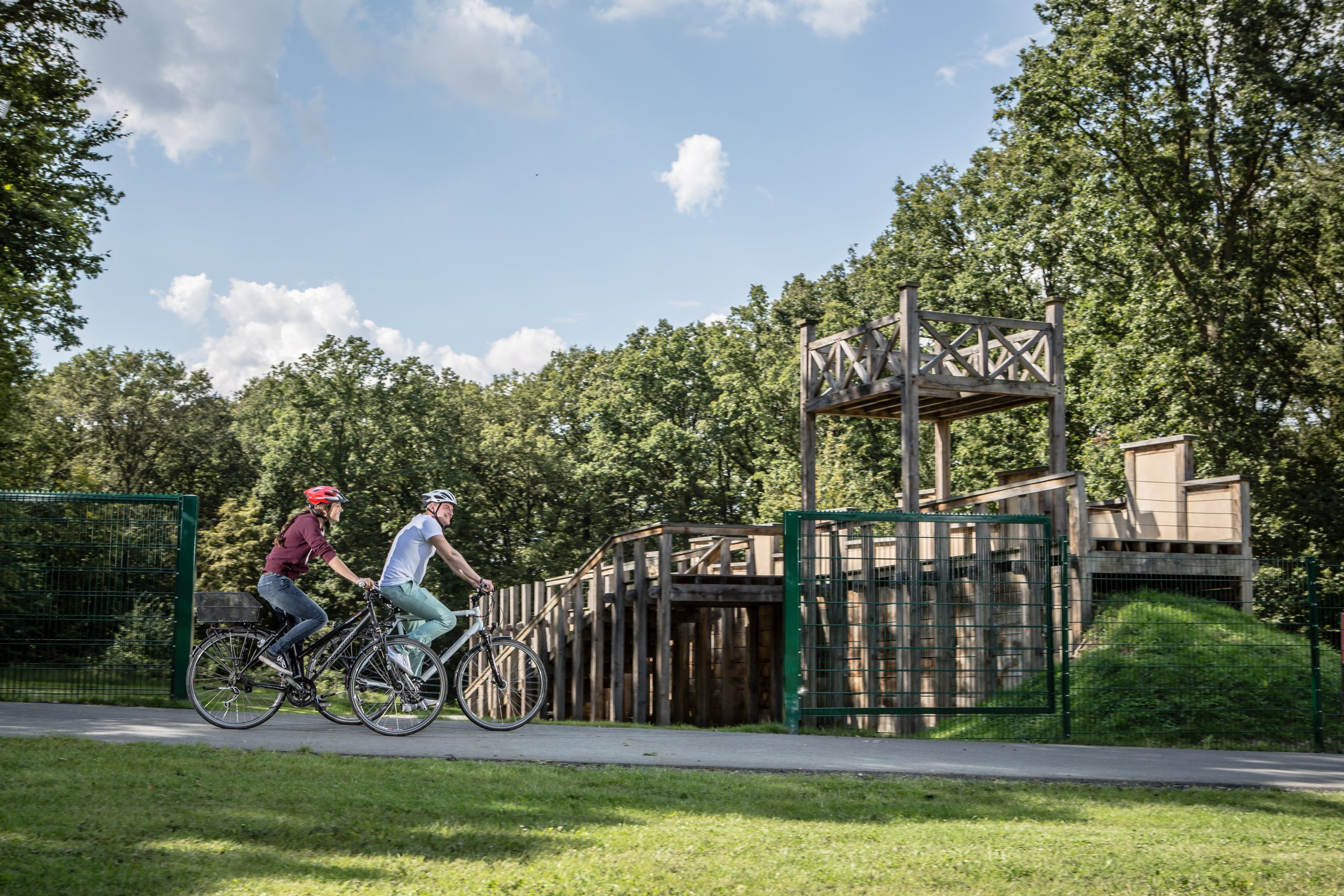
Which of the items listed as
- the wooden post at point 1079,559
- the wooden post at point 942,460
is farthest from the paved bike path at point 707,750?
the wooden post at point 942,460

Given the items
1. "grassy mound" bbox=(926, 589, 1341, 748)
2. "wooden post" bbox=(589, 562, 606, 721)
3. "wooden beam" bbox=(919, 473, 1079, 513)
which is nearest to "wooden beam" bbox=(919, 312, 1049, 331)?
"wooden beam" bbox=(919, 473, 1079, 513)

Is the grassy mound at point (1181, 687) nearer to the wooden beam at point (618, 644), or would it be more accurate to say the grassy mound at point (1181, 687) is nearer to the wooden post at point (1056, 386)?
the wooden post at point (1056, 386)

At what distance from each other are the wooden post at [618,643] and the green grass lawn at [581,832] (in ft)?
30.2

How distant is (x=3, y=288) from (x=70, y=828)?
24.4m

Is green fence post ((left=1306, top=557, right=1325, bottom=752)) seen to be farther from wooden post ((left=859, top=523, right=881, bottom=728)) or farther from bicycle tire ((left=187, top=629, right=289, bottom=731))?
bicycle tire ((left=187, top=629, right=289, bottom=731))

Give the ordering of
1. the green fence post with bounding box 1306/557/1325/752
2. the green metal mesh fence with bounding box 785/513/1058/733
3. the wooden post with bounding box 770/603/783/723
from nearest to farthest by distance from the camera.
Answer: the green metal mesh fence with bounding box 785/513/1058/733, the green fence post with bounding box 1306/557/1325/752, the wooden post with bounding box 770/603/783/723

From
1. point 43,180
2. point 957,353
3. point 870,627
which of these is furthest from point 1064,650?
point 43,180

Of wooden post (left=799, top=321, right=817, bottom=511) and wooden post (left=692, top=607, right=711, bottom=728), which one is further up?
wooden post (left=799, top=321, right=817, bottom=511)

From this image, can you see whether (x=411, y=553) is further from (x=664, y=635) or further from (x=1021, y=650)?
(x=664, y=635)

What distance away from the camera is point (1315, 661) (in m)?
11.7

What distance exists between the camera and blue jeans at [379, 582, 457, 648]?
9133mm

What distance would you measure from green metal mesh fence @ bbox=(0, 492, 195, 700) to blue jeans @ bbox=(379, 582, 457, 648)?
3266mm

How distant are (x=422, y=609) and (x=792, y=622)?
11.4 ft

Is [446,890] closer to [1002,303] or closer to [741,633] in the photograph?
[741,633]
